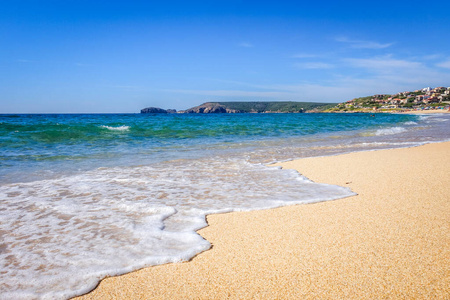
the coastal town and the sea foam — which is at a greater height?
the coastal town

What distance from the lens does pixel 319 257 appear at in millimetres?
2531

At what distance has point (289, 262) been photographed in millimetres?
2471

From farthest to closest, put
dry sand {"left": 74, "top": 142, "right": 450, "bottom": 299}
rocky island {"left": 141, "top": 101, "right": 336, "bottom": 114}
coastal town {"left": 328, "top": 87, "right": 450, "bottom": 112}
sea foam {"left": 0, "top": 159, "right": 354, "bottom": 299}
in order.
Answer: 1. rocky island {"left": 141, "top": 101, "right": 336, "bottom": 114}
2. coastal town {"left": 328, "top": 87, "right": 450, "bottom": 112}
3. sea foam {"left": 0, "top": 159, "right": 354, "bottom": 299}
4. dry sand {"left": 74, "top": 142, "right": 450, "bottom": 299}

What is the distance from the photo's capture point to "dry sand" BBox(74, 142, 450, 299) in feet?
6.90

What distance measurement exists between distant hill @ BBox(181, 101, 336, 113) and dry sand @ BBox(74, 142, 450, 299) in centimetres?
13477

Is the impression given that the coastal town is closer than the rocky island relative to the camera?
Yes

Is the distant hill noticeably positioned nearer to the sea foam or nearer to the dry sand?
the sea foam

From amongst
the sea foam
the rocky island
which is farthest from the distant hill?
the sea foam

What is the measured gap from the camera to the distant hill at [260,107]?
137 meters

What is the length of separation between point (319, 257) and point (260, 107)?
14077 cm

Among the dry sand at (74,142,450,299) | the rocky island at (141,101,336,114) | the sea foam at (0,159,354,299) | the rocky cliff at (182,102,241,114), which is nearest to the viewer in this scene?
the dry sand at (74,142,450,299)

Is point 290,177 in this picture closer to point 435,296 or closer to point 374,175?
point 374,175

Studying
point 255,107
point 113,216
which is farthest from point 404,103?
point 113,216

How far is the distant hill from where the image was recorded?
137188 millimetres
